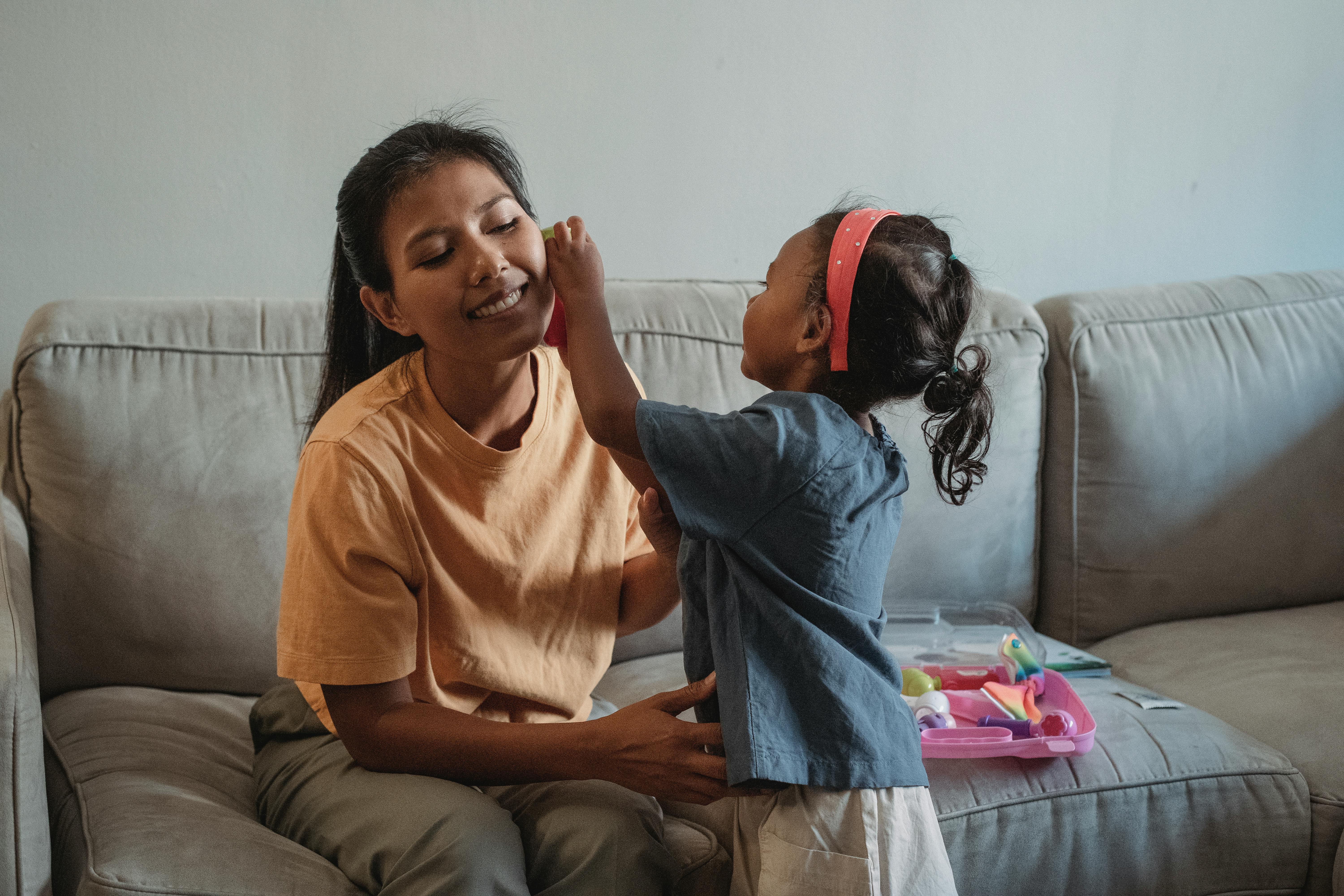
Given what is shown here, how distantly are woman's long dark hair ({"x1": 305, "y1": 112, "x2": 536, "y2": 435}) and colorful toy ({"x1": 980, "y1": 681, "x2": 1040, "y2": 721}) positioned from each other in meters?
0.89

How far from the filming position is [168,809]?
1058mm

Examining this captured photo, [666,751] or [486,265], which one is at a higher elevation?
[486,265]

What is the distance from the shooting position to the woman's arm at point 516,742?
3.27 ft

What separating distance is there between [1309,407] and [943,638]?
2.79 ft

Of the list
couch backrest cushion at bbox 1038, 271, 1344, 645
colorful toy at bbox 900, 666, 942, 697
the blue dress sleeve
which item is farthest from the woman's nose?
couch backrest cushion at bbox 1038, 271, 1344, 645

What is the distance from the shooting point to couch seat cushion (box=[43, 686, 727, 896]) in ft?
3.15

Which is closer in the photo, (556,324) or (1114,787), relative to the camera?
(556,324)

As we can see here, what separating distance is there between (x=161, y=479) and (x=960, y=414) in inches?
41.6

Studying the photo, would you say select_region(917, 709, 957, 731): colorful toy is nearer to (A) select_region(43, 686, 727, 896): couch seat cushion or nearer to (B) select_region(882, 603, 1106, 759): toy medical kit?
(B) select_region(882, 603, 1106, 759): toy medical kit

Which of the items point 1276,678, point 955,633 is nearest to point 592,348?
point 955,633

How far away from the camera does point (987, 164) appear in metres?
2.19

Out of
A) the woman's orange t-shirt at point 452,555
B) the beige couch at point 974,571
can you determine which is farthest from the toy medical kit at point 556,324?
the beige couch at point 974,571

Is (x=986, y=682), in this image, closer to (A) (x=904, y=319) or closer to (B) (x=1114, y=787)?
(B) (x=1114, y=787)

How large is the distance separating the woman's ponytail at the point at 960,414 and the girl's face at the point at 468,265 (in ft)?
1.35
